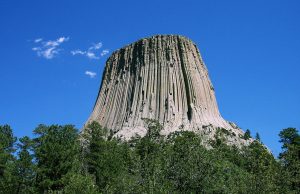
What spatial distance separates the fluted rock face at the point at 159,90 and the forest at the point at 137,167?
2422 cm

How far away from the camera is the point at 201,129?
9844 cm

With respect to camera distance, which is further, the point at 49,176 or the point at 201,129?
the point at 201,129

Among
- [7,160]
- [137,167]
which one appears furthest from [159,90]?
[137,167]

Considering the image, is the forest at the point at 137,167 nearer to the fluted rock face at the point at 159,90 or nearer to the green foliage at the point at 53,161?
the green foliage at the point at 53,161

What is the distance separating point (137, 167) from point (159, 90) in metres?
79.6

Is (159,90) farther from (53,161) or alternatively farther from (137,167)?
(137,167)

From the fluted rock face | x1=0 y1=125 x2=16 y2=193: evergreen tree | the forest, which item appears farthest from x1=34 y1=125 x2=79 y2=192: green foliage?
the fluted rock face

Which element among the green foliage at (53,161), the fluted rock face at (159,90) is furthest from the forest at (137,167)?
the fluted rock face at (159,90)

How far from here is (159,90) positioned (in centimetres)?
11006

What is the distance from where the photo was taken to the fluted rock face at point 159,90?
105000 mm

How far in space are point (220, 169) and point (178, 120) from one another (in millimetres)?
73506

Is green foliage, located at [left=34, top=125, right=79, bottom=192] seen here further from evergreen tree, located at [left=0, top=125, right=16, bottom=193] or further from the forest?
evergreen tree, located at [left=0, top=125, right=16, bottom=193]

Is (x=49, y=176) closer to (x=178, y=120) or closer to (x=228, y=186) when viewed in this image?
(x=228, y=186)

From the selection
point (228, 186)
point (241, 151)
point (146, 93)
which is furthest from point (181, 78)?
point (228, 186)
